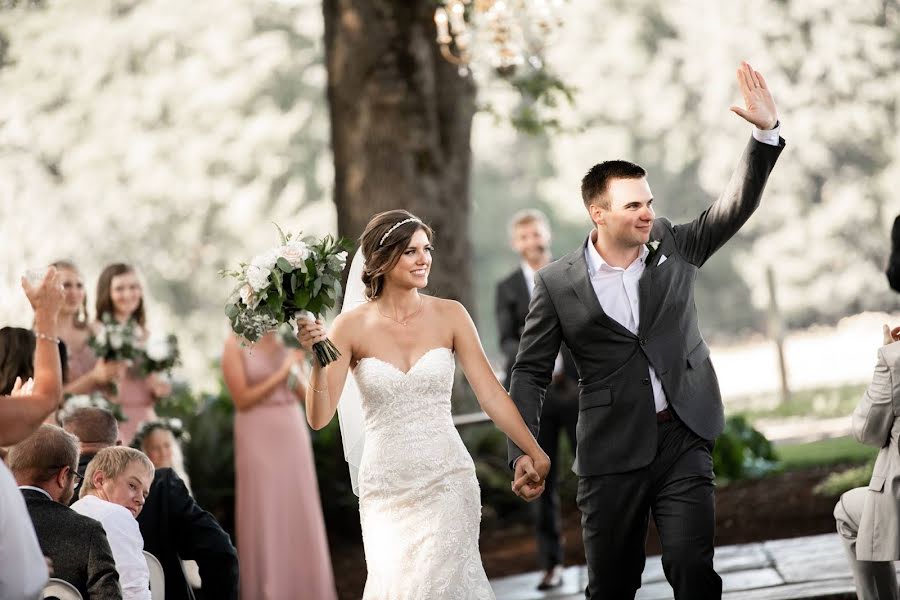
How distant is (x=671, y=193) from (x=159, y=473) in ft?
75.5

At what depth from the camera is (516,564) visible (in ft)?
35.6

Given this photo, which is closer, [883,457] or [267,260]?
[883,457]

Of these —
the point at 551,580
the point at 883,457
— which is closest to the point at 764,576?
the point at 551,580

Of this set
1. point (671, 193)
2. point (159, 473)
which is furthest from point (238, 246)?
point (159, 473)

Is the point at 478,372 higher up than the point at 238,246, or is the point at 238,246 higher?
the point at 238,246

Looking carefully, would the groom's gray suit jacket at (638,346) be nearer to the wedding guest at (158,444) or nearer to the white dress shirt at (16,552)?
the white dress shirt at (16,552)

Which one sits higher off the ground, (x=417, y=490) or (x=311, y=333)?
(x=311, y=333)

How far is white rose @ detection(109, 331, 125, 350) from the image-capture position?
8.89 metres

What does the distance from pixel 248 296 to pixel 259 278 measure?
13 cm

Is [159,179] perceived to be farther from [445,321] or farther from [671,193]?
[445,321]

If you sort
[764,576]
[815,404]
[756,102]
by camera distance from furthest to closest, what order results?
[815,404], [764,576], [756,102]

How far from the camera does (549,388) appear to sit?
9.54m

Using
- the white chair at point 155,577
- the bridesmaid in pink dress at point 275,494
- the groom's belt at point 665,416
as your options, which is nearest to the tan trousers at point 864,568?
the groom's belt at point 665,416

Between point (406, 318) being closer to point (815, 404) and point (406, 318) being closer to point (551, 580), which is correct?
point (551, 580)
